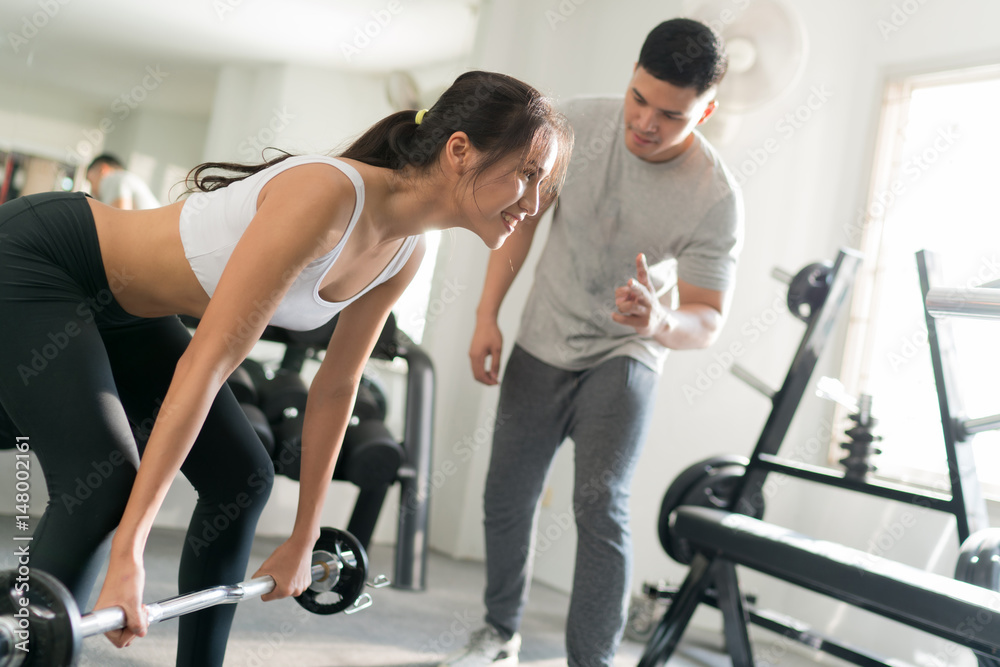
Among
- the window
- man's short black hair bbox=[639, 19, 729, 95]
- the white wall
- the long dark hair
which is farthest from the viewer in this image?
the white wall

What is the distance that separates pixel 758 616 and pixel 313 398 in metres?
1.39

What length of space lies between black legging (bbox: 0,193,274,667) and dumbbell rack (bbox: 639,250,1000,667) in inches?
46.5

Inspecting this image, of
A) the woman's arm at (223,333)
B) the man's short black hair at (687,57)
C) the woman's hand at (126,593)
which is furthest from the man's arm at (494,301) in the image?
the woman's hand at (126,593)

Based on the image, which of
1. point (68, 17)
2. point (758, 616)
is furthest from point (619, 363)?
point (68, 17)

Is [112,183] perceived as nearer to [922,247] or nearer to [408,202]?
[408,202]

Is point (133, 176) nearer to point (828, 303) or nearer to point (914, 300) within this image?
point (828, 303)

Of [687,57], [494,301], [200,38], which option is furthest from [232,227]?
[200,38]

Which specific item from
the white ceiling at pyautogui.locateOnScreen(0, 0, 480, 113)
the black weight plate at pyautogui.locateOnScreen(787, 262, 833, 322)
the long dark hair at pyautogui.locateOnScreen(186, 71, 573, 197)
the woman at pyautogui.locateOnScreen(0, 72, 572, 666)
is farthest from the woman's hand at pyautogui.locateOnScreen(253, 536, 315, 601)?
the white ceiling at pyautogui.locateOnScreen(0, 0, 480, 113)

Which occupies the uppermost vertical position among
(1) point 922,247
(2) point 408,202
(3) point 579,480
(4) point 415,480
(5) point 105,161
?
(1) point 922,247

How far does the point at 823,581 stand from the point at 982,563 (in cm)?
31

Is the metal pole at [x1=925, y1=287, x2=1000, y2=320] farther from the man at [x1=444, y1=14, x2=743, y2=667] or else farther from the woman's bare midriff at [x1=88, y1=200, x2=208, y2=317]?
the woman's bare midriff at [x1=88, y1=200, x2=208, y2=317]

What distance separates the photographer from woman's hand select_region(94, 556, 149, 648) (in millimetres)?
883

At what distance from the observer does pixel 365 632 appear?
209cm

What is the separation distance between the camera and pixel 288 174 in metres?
Result: 1.05
